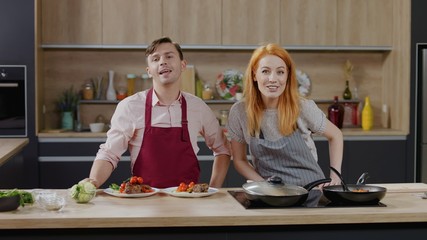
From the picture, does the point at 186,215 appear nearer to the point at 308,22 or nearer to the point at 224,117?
the point at 224,117

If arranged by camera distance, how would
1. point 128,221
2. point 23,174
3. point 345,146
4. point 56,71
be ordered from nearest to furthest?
point 128,221
point 23,174
point 345,146
point 56,71

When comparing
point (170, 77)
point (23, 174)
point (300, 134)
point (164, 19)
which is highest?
point (164, 19)

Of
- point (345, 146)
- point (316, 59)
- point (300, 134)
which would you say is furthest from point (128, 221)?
point (316, 59)

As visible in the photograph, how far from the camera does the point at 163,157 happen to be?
3320 mm

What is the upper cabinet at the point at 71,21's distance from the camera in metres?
5.69

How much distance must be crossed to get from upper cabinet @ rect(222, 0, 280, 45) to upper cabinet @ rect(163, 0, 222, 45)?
0.11 metres

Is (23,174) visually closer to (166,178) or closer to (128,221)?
(166,178)

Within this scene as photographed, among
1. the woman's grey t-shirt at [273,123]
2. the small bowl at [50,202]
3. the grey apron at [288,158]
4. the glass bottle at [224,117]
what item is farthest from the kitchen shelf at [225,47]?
the small bowl at [50,202]

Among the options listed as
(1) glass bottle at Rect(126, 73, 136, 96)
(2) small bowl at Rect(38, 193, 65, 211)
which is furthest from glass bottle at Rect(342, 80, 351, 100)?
(2) small bowl at Rect(38, 193, 65, 211)

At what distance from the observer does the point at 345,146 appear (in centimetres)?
568

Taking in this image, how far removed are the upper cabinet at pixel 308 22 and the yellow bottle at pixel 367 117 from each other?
2.15 ft

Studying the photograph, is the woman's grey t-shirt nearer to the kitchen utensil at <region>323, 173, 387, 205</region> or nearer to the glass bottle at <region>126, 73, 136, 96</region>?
the kitchen utensil at <region>323, 173, 387, 205</region>

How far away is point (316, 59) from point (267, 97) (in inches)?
125

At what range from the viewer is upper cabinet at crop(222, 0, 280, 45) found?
5.82 meters
